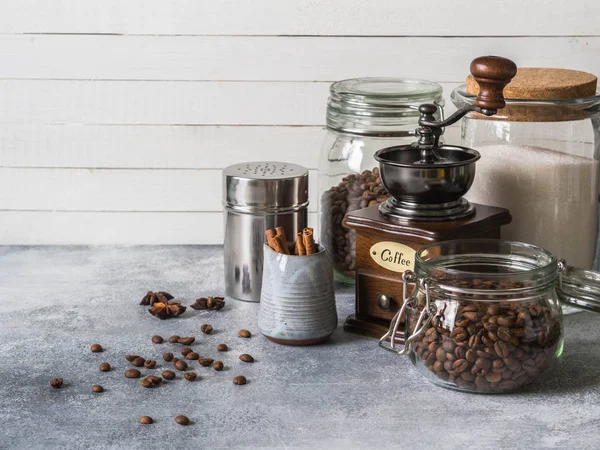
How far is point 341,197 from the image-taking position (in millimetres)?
1583

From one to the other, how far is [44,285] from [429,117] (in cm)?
79

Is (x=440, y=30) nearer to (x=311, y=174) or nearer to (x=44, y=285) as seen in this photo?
(x=311, y=174)

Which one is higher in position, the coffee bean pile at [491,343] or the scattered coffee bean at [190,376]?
the coffee bean pile at [491,343]

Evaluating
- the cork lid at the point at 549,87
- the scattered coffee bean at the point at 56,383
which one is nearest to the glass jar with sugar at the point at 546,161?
the cork lid at the point at 549,87

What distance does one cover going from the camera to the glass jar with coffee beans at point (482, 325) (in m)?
1.15

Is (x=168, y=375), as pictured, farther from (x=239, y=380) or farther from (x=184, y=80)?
(x=184, y=80)

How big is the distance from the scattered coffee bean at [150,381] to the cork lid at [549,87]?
0.68m

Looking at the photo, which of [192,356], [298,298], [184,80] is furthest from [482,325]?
[184,80]

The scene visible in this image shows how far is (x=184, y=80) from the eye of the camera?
1.88 meters

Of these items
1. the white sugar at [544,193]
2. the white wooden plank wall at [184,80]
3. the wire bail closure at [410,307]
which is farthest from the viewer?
the white wooden plank wall at [184,80]

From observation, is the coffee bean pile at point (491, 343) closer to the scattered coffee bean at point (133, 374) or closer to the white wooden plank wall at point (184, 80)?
the scattered coffee bean at point (133, 374)

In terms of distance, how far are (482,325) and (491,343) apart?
0.08ft

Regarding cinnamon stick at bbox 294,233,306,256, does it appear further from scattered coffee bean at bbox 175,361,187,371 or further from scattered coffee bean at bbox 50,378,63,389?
scattered coffee bean at bbox 50,378,63,389

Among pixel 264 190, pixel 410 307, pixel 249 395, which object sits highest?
pixel 264 190
